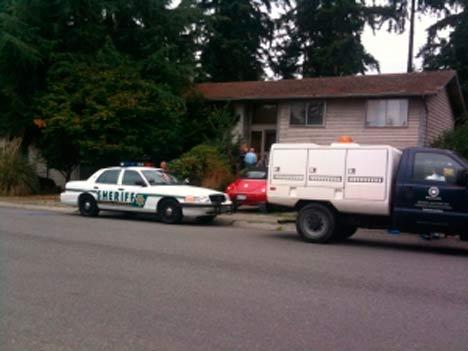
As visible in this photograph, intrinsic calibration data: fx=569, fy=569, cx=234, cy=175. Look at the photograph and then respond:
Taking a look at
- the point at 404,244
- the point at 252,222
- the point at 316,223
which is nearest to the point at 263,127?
the point at 252,222

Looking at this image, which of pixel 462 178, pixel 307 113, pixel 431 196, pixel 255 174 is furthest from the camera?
pixel 307 113

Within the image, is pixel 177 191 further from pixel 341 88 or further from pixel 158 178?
pixel 341 88

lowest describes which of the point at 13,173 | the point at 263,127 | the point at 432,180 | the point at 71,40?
the point at 13,173

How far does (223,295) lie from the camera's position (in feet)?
21.7

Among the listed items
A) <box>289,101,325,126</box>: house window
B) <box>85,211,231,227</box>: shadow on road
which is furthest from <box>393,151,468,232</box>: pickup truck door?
<box>289,101,325,126</box>: house window

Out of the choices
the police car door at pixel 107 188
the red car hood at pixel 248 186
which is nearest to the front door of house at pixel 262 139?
the red car hood at pixel 248 186

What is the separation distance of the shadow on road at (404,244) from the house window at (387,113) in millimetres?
10281

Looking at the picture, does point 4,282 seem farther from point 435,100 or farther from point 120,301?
point 435,100

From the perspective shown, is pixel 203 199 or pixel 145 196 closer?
pixel 203 199

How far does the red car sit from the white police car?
4.75 ft

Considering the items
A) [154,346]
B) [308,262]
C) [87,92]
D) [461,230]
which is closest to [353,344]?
[154,346]

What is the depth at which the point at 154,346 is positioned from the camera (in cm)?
482

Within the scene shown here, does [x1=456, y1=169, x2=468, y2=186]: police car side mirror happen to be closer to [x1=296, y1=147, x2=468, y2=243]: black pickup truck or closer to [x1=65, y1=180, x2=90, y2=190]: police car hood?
[x1=296, y1=147, x2=468, y2=243]: black pickup truck

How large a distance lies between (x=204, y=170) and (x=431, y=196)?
402 inches
